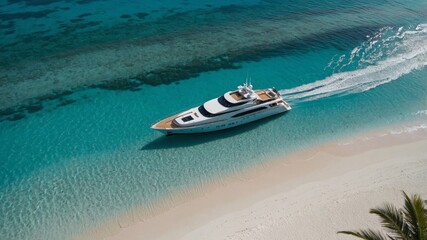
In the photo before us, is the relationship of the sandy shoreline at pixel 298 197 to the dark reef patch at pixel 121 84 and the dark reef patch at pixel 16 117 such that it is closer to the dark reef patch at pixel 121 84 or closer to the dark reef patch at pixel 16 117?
the dark reef patch at pixel 16 117

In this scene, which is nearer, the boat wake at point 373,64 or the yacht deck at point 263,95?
the yacht deck at point 263,95

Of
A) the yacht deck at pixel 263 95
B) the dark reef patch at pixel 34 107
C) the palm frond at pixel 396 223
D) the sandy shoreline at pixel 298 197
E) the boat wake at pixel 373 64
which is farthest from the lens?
the boat wake at pixel 373 64

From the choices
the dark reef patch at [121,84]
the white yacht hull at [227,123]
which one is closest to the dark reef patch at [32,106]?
the dark reef patch at [121,84]

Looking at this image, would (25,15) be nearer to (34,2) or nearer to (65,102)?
(34,2)

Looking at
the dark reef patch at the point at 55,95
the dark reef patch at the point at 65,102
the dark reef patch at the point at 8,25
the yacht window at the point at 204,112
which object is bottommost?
the yacht window at the point at 204,112

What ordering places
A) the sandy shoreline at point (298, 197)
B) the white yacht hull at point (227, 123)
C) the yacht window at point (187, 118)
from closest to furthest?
1. the sandy shoreline at point (298, 197)
2. the white yacht hull at point (227, 123)
3. the yacht window at point (187, 118)

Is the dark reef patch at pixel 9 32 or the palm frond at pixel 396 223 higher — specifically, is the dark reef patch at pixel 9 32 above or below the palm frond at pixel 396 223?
above

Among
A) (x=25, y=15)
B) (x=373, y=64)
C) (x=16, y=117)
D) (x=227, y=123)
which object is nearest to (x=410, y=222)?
(x=227, y=123)
